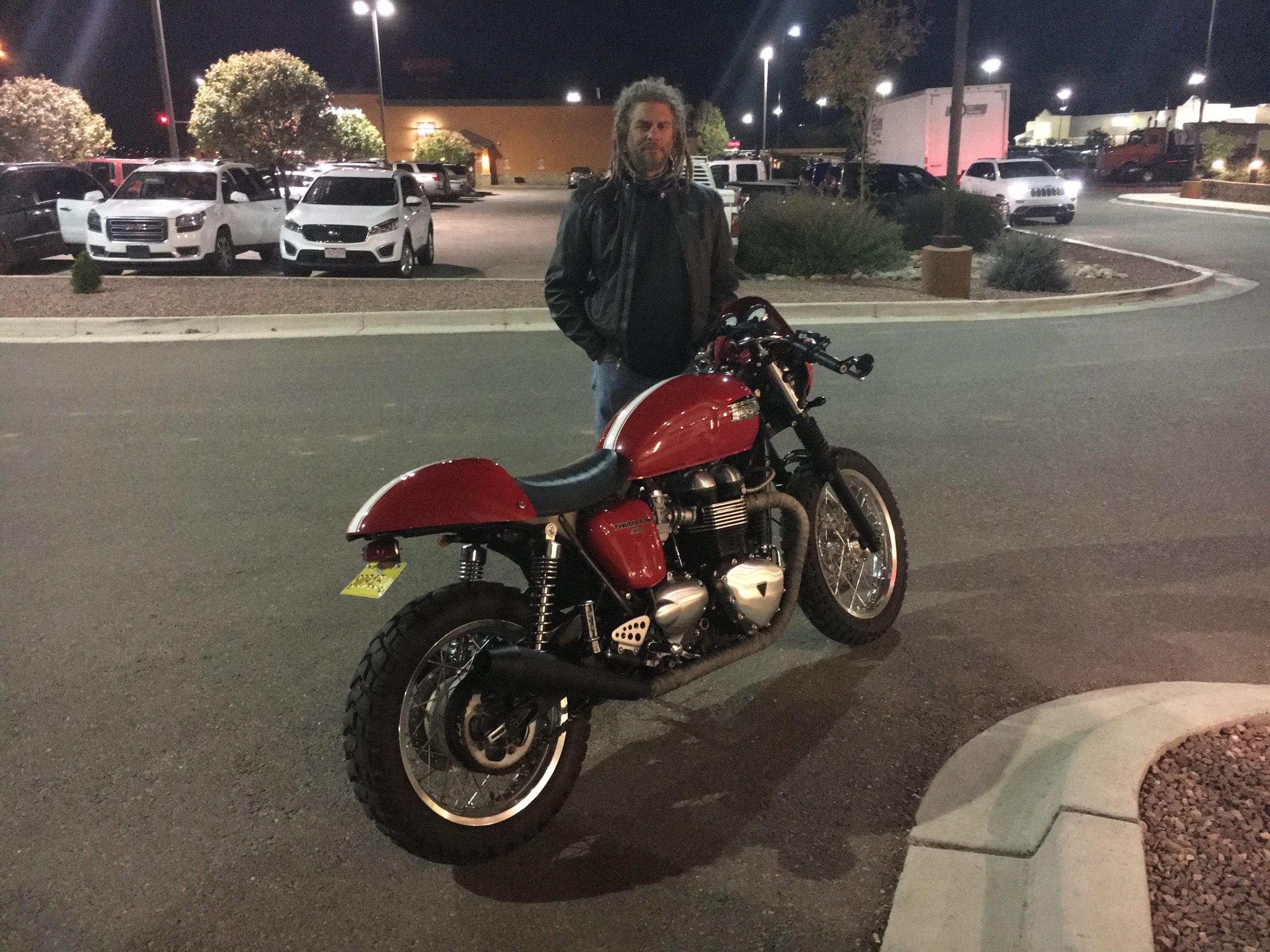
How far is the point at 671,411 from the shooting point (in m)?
3.65

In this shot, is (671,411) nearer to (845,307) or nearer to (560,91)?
(845,307)

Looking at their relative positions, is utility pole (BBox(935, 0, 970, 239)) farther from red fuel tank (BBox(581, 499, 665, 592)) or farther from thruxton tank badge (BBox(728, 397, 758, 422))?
red fuel tank (BBox(581, 499, 665, 592))

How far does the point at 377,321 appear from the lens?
13266 millimetres

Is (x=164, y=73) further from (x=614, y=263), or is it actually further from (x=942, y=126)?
(x=614, y=263)

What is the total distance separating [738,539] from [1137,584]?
8.10 ft

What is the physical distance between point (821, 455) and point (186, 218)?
15.4m

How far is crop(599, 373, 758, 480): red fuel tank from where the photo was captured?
3564 mm

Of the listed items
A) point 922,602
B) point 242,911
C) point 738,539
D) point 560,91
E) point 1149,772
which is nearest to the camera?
point 242,911

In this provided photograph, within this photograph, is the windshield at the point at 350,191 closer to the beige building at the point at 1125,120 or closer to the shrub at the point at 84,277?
the shrub at the point at 84,277

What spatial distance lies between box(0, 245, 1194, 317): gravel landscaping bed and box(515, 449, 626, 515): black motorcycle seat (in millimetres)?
10436

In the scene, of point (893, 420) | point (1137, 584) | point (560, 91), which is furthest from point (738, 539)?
point (560, 91)

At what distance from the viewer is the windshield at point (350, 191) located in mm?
18141

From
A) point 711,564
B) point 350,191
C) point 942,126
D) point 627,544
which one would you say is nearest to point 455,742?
point 627,544

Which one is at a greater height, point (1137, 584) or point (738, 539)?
point (738, 539)
